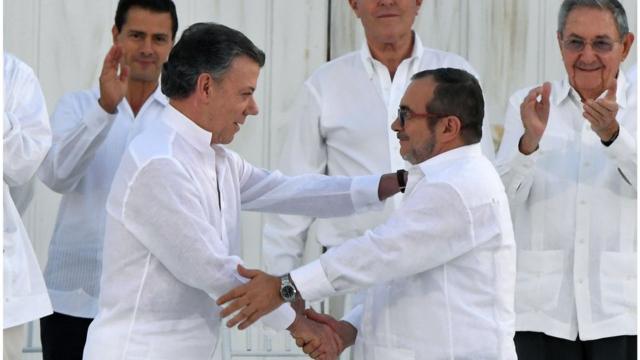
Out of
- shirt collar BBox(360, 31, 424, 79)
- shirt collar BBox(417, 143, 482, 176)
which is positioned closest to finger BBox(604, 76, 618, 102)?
shirt collar BBox(360, 31, 424, 79)

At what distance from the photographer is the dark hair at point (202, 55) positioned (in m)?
4.25

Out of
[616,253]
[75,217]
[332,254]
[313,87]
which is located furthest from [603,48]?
[75,217]

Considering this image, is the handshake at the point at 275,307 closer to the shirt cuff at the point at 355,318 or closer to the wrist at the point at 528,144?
the shirt cuff at the point at 355,318

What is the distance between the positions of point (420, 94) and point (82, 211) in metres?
1.47

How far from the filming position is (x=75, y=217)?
5.21m

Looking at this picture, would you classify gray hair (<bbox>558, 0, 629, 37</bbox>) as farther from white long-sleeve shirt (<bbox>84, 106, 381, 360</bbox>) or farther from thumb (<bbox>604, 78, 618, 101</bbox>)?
white long-sleeve shirt (<bbox>84, 106, 381, 360</bbox>)

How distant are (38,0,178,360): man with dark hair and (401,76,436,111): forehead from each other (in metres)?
1.13

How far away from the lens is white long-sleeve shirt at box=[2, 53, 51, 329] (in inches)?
175

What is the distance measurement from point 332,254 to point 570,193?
3.85 ft

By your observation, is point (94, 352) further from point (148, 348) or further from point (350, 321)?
point (350, 321)

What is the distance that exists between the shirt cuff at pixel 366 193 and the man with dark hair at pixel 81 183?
0.87 meters

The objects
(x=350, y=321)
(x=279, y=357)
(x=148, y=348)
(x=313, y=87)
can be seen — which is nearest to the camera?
(x=148, y=348)

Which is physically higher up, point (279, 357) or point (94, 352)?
point (94, 352)

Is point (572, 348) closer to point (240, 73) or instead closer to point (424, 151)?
point (424, 151)
